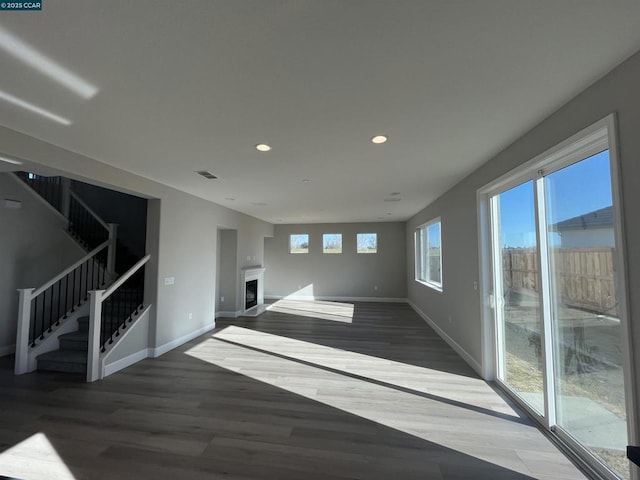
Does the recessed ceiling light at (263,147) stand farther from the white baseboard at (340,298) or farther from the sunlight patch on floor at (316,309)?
the white baseboard at (340,298)

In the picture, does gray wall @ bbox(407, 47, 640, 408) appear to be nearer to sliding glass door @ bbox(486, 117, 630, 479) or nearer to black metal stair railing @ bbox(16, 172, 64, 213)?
sliding glass door @ bbox(486, 117, 630, 479)

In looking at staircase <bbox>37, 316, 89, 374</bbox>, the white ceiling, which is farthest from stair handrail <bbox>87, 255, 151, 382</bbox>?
the white ceiling

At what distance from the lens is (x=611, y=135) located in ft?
5.34

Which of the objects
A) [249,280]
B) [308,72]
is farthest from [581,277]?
[249,280]

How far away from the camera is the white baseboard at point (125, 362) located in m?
3.48

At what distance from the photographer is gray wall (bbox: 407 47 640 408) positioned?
1.51m

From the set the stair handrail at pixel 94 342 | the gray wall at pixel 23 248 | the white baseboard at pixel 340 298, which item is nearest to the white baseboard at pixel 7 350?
the gray wall at pixel 23 248

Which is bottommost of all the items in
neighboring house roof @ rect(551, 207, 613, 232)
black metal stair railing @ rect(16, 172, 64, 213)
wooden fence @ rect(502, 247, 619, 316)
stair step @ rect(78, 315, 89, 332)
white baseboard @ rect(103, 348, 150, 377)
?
white baseboard @ rect(103, 348, 150, 377)

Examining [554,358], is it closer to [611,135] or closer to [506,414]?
[506,414]

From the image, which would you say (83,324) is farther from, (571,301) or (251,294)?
(571,301)

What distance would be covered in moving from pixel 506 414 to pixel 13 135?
5.10 meters

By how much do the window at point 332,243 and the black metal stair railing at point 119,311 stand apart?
17.9ft

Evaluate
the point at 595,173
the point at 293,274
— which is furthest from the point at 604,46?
the point at 293,274

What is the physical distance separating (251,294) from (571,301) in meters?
6.79
